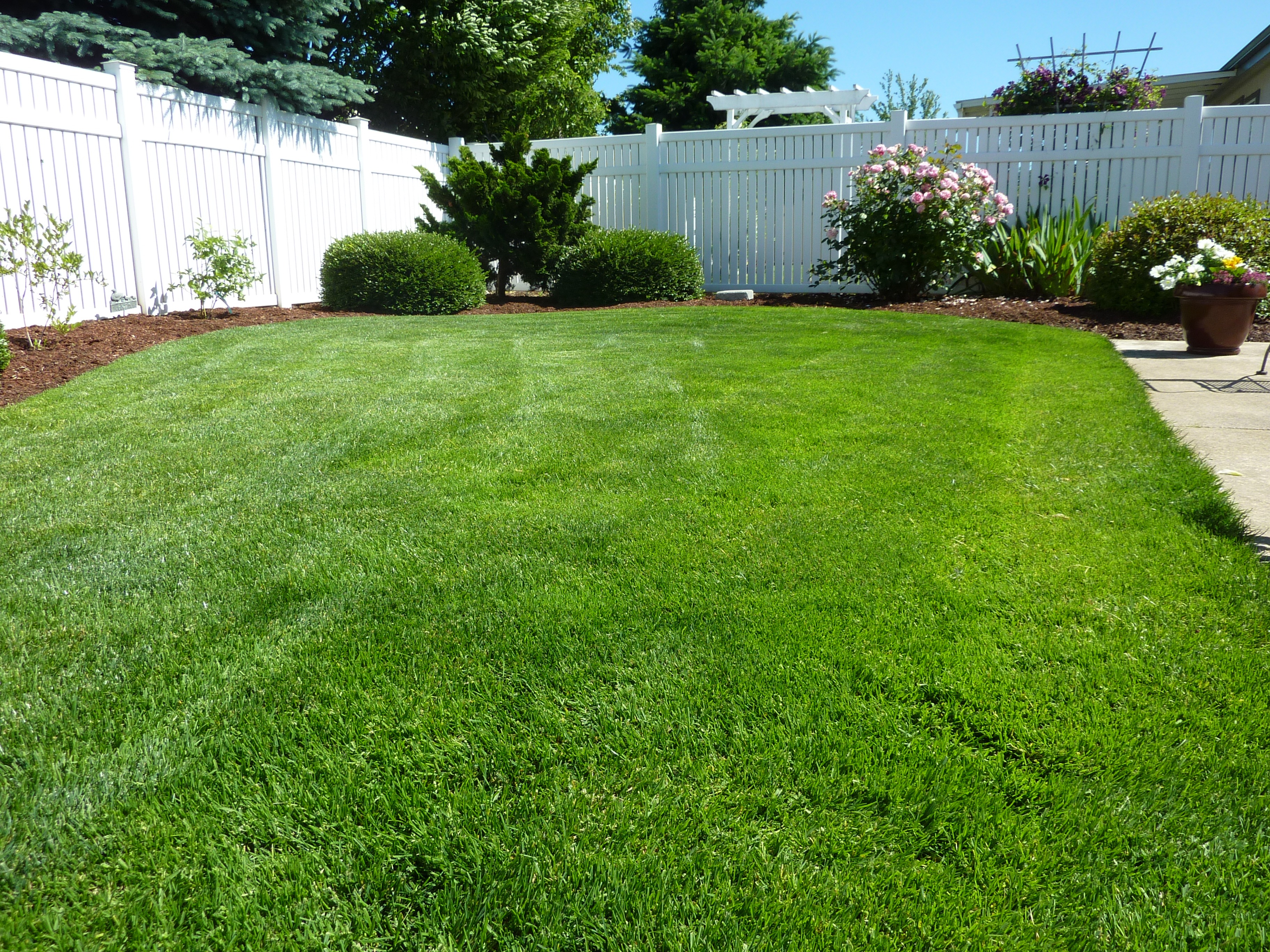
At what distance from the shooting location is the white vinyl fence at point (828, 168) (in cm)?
1076

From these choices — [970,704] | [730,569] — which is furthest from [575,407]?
[970,704]

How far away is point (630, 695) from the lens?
6.74 ft

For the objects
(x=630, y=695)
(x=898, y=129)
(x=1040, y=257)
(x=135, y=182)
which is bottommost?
(x=630, y=695)

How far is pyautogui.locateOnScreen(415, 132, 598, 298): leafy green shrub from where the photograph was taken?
11.0m

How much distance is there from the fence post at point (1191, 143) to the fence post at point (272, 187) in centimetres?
1060

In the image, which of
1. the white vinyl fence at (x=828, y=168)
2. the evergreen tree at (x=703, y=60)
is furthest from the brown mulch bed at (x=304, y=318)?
the evergreen tree at (x=703, y=60)

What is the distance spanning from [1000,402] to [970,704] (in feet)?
10.7

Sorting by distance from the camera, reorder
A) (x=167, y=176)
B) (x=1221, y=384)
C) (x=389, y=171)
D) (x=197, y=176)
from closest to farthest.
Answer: (x=1221, y=384) < (x=167, y=176) < (x=197, y=176) < (x=389, y=171)

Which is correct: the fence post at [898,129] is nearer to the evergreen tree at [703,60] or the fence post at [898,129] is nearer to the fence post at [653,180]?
the fence post at [653,180]

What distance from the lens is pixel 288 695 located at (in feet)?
6.70

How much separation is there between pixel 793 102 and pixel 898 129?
124 inches

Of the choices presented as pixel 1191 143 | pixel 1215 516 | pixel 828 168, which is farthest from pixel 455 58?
pixel 1215 516

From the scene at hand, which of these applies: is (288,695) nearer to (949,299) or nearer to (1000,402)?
(1000,402)

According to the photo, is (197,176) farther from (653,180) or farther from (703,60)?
(703,60)
